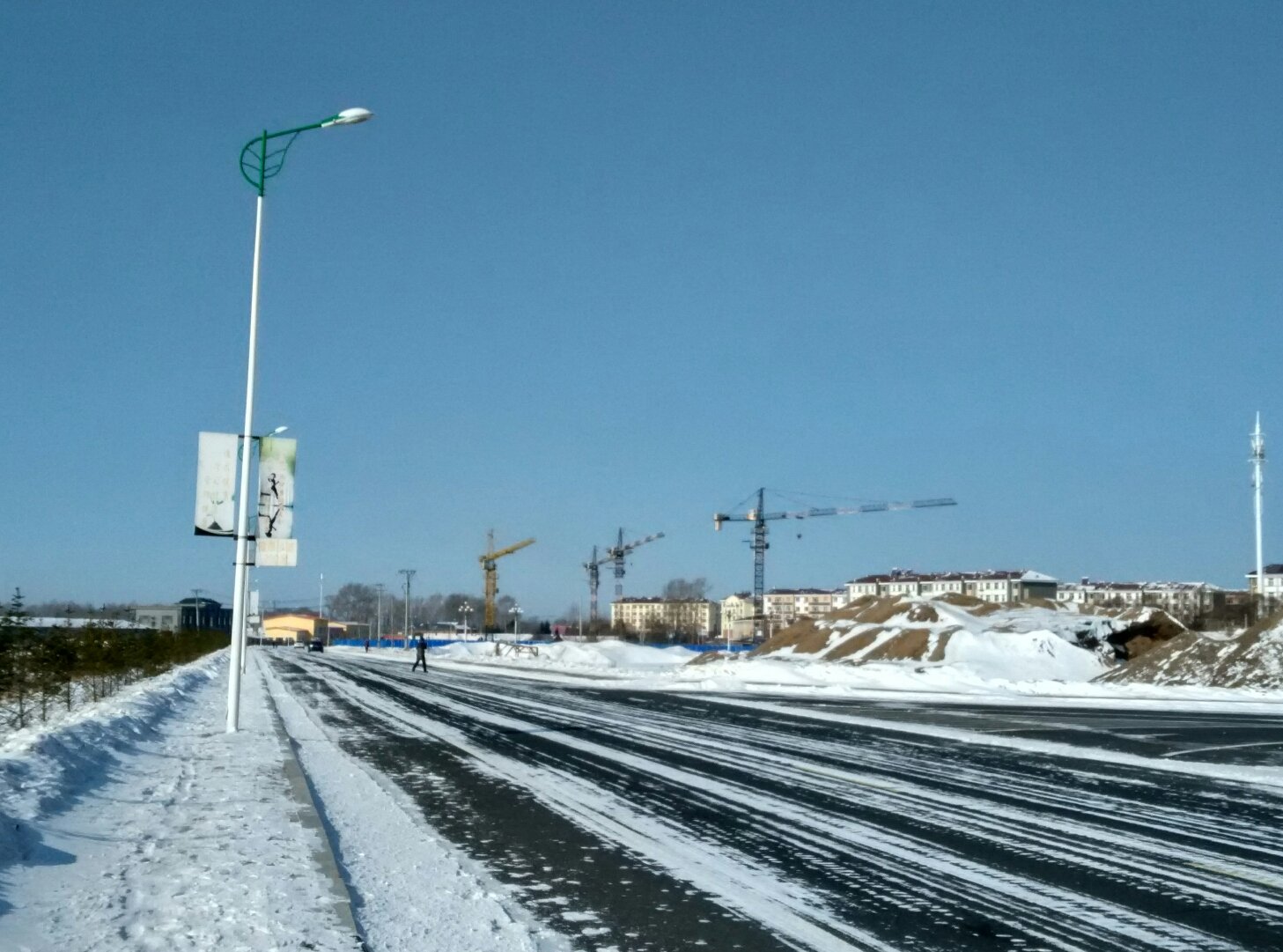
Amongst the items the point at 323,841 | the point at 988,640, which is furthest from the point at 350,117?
the point at 988,640

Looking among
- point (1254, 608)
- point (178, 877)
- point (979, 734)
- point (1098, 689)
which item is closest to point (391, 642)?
point (1254, 608)

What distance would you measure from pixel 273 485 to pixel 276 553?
2.39m

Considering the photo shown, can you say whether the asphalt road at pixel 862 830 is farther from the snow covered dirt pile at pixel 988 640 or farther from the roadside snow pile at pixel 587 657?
the roadside snow pile at pixel 587 657

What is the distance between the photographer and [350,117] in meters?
17.5

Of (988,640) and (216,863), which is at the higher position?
(988,640)

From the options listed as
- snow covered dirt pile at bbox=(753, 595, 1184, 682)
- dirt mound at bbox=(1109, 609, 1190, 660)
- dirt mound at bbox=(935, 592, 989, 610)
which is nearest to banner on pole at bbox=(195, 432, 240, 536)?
snow covered dirt pile at bbox=(753, 595, 1184, 682)

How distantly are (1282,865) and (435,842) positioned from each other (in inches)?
259

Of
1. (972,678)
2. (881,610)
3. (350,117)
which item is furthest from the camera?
(881,610)

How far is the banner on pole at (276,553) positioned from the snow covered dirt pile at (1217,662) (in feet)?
98.0

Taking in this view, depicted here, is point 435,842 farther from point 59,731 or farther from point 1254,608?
point 1254,608

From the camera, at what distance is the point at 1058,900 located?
297 inches

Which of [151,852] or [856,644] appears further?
[856,644]

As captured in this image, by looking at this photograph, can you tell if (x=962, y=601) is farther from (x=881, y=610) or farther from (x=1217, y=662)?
(x=1217, y=662)

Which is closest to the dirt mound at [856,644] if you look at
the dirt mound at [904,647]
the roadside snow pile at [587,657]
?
the dirt mound at [904,647]
